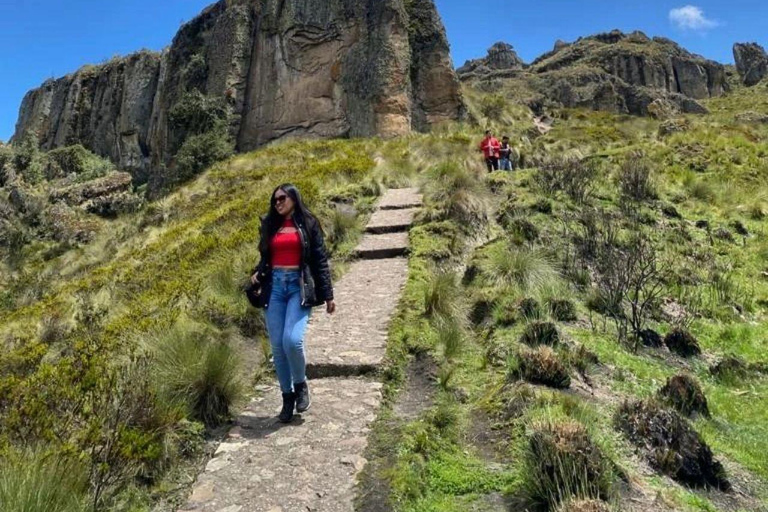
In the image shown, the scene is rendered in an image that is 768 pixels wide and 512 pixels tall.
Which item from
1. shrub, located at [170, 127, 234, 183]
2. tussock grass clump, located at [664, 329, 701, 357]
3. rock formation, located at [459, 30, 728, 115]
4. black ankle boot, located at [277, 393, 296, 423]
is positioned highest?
rock formation, located at [459, 30, 728, 115]

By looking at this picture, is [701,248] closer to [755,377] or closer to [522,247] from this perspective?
[522,247]

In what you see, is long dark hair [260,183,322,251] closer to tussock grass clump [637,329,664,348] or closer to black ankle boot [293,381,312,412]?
black ankle boot [293,381,312,412]

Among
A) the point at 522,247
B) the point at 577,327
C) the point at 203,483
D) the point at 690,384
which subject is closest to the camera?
the point at 203,483

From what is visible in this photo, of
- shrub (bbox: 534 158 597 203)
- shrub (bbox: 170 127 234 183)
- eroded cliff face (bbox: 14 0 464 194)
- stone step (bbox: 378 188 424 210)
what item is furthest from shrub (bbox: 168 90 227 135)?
shrub (bbox: 534 158 597 203)

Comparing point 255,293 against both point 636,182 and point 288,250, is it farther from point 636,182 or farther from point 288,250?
point 636,182

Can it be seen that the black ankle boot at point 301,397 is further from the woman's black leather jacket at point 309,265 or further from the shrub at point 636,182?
the shrub at point 636,182

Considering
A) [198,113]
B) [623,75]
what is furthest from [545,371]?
[623,75]

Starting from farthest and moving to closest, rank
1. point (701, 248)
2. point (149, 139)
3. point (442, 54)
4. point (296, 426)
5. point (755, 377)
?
1. point (149, 139)
2. point (442, 54)
3. point (701, 248)
4. point (755, 377)
5. point (296, 426)

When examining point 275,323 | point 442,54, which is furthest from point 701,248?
point 442,54

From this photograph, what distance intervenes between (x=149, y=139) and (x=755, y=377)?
1695 inches

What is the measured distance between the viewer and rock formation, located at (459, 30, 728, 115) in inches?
2196

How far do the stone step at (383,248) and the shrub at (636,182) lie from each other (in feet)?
19.6

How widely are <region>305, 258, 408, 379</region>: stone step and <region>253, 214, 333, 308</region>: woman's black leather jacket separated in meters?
1.15

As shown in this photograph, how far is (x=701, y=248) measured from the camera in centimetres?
1126
